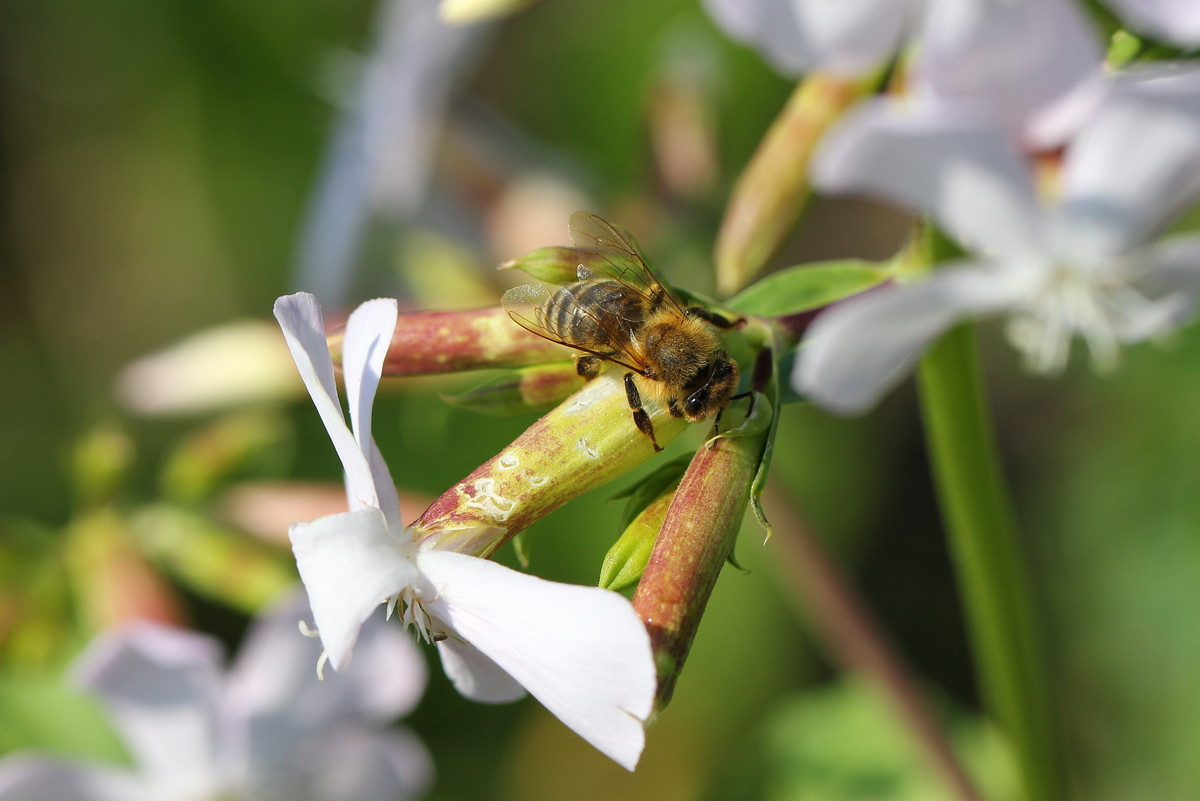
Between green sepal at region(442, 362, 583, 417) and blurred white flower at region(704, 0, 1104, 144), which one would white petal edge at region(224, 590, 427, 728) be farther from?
blurred white flower at region(704, 0, 1104, 144)

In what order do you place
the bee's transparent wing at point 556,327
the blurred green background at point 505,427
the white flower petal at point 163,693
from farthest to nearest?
the blurred green background at point 505,427
the white flower petal at point 163,693
the bee's transparent wing at point 556,327

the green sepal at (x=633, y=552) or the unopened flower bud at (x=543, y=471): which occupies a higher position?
the unopened flower bud at (x=543, y=471)

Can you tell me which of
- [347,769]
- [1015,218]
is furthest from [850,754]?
[1015,218]

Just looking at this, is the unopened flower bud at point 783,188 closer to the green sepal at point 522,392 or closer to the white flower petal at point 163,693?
the green sepal at point 522,392

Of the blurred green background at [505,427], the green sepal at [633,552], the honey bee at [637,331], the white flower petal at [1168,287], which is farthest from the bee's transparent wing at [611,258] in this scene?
the blurred green background at [505,427]

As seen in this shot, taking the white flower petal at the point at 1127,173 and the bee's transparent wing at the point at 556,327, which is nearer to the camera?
the white flower petal at the point at 1127,173

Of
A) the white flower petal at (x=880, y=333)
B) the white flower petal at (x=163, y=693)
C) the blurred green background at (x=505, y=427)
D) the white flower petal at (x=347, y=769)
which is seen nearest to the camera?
the white flower petal at (x=880, y=333)

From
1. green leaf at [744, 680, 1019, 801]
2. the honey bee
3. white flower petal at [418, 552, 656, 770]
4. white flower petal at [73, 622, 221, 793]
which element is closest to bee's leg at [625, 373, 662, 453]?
the honey bee

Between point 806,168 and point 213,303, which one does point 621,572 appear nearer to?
point 806,168
